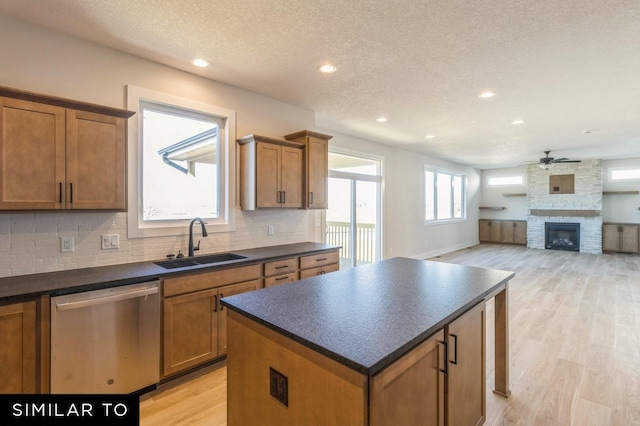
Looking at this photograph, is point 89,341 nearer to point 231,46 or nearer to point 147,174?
point 147,174

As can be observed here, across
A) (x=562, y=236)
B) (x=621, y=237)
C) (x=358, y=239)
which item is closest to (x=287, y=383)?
(x=358, y=239)

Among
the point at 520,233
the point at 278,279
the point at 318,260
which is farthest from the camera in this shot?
the point at 520,233

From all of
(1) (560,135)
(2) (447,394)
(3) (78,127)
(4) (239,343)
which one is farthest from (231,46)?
(1) (560,135)

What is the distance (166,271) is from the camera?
241 centimetres

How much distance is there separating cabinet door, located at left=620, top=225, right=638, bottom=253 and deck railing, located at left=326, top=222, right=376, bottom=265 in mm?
7603

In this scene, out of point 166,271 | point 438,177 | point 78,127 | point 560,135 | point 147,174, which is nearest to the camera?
point 78,127

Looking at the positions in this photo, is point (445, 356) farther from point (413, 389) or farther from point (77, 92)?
point (77, 92)

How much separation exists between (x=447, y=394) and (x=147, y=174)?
2962 millimetres

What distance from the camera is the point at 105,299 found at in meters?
2.07

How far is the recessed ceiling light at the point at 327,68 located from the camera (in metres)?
2.93

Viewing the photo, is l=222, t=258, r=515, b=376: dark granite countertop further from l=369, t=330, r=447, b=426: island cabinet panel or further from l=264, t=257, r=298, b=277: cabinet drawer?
l=264, t=257, r=298, b=277: cabinet drawer

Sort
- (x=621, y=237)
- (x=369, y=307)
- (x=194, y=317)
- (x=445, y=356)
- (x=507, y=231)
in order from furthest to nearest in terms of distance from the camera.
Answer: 1. (x=507, y=231)
2. (x=621, y=237)
3. (x=194, y=317)
4. (x=369, y=307)
5. (x=445, y=356)

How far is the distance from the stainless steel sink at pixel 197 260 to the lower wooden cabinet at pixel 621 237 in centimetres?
1064

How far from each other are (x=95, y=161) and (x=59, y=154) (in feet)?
0.69
